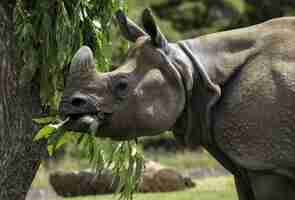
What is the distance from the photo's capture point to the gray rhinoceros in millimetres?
4344

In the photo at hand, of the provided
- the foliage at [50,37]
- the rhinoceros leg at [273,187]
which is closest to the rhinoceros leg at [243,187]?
the rhinoceros leg at [273,187]

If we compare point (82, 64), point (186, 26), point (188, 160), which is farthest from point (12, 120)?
point (186, 26)

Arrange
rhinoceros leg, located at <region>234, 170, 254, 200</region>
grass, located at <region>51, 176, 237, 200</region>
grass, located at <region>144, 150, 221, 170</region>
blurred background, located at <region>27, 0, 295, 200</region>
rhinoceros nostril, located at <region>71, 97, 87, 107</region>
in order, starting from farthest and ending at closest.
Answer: blurred background, located at <region>27, 0, 295, 200</region> → grass, located at <region>144, 150, 221, 170</region> → grass, located at <region>51, 176, 237, 200</region> → rhinoceros leg, located at <region>234, 170, 254, 200</region> → rhinoceros nostril, located at <region>71, 97, 87, 107</region>

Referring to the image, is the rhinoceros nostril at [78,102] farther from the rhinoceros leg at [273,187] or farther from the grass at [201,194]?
the grass at [201,194]

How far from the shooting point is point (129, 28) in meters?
4.68

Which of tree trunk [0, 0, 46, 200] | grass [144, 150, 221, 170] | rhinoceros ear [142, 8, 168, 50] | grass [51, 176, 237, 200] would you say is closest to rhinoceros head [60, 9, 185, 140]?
rhinoceros ear [142, 8, 168, 50]

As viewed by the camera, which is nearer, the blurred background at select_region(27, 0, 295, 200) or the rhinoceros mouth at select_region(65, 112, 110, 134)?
the rhinoceros mouth at select_region(65, 112, 110, 134)

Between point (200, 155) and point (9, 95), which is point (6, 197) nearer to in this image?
point (9, 95)

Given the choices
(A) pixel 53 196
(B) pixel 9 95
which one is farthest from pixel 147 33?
(A) pixel 53 196

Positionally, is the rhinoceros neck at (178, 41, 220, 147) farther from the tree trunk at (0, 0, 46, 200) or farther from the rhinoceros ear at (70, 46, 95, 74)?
the tree trunk at (0, 0, 46, 200)

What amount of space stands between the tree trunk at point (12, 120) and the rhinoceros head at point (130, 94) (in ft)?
9.58

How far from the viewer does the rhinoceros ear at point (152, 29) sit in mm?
4320

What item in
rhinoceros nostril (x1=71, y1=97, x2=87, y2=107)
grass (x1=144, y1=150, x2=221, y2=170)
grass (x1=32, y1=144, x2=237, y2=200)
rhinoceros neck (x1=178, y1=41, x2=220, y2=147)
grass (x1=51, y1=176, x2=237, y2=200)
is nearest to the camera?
rhinoceros nostril (x1=71, y1=97, x2=87, y2=107)

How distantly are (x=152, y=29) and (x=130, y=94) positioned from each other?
33cm
